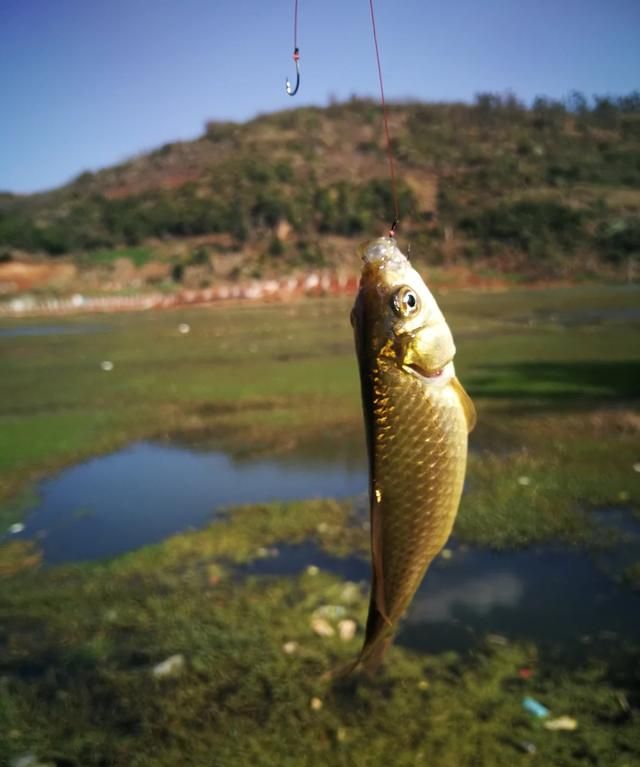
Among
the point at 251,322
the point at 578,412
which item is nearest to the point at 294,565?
the point at 578,412

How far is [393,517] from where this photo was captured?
1.70 meters

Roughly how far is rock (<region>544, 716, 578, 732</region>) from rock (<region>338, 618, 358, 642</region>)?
1.21 m

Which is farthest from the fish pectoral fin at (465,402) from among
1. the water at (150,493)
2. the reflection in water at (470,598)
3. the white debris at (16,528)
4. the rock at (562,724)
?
the white debris at (16,528)

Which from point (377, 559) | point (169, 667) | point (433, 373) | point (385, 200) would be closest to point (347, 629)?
point (169, 667)

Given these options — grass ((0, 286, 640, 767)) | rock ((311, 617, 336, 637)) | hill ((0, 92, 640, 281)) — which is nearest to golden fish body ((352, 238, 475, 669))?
grass ((0, 286, 640, 767))

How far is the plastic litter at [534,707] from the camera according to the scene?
3.51 metres

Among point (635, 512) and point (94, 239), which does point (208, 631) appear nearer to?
point (635, 512)

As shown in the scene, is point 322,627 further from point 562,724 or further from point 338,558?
point 562,724

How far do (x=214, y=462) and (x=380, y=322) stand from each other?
6.87 m

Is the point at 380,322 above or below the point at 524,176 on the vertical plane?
below

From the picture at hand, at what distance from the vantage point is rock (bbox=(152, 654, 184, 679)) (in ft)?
13.4

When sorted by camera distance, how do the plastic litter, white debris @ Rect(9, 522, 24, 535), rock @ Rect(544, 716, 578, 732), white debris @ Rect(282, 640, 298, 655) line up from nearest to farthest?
rock @ Rect(544, 716, 578, 732)
the plastic litter
white debris @ Rect(282, 640, 298, 655)
white debris @ Rect(9, 522, 24, 535)

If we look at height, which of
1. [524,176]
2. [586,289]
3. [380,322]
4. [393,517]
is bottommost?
[586,289]

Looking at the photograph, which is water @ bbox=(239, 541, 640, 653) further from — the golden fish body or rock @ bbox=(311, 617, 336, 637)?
the golden fish body
